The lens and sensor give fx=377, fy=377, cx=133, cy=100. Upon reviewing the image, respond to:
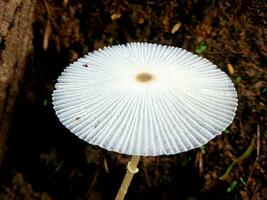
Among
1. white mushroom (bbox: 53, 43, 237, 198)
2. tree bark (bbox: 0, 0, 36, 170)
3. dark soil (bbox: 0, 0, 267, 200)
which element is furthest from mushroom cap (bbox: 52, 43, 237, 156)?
dark soil (bbox: 0, 0, 267, 200)

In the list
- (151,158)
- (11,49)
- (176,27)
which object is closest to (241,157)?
(151,158)

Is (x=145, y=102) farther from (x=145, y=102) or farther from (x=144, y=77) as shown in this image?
(x=144, y=77)

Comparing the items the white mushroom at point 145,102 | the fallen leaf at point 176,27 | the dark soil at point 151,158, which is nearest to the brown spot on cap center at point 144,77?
the white mushroom at point 145,102

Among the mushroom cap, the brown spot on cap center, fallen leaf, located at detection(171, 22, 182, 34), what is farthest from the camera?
fallen leaf, located at detection(171, 22, 182, 34)

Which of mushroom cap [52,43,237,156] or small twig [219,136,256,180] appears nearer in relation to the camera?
mushroom cap [52,43,237,156]

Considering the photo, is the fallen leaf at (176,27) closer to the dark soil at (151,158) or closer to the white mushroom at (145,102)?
the dark soil at (151,158)

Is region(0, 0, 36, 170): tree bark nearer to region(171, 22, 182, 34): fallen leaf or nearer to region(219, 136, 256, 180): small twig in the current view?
region(171, 22, 182, 34): fallen leaf
